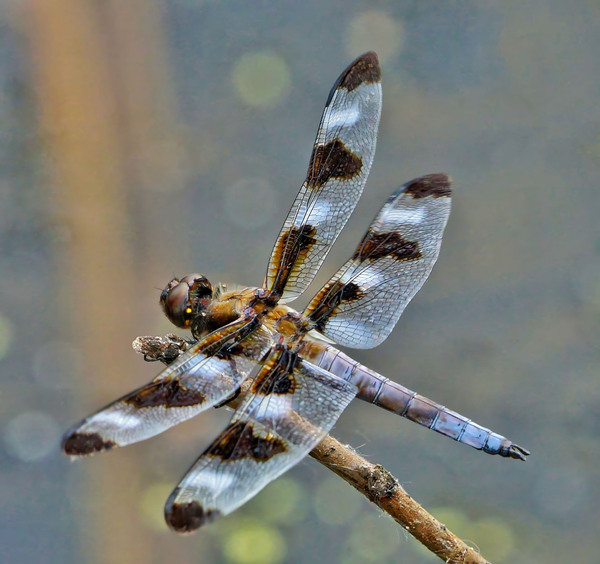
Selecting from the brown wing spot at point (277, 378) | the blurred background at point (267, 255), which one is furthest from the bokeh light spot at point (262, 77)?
the brown wing spot at point (277, 378)

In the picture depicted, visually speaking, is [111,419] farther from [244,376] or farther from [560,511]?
[560,511]

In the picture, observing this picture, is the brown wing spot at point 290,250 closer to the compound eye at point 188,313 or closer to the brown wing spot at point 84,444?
the compound eye at point 188,313

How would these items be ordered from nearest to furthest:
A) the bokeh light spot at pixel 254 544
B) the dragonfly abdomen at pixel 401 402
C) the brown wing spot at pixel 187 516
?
1. the brown wing spot at pixel 187 516
2. the dragonfly abdomen at pixel 401 402
3. the bokeh light spot at pixel 254 544

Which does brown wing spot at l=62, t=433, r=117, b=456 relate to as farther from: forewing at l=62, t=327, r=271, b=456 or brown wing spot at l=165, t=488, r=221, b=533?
brown wing spot at l=165, t=488, r=221, b=533

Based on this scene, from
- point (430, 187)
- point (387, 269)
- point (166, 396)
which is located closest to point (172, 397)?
point (166, 396)

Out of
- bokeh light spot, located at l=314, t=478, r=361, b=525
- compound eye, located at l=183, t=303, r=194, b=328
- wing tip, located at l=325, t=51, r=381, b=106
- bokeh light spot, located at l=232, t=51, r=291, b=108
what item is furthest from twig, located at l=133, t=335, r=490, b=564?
bokeh light spot, located at l=232, t=51, r=291, b=108

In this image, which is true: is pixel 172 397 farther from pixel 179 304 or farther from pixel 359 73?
pixel 359 73
